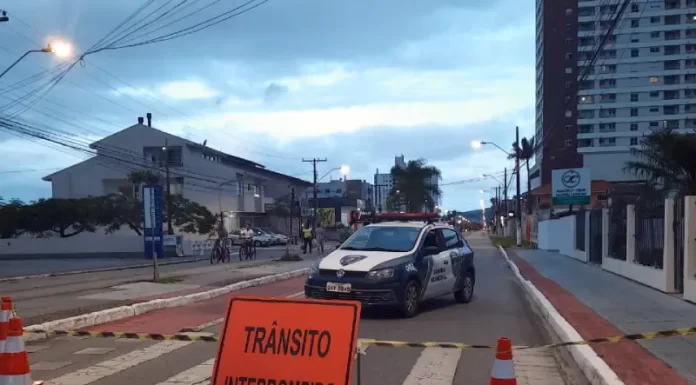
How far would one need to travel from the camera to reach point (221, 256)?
29.4 m

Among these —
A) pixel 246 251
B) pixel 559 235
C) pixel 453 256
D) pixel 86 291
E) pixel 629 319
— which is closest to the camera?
pixel 629 319

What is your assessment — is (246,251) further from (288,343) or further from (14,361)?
(288,343)

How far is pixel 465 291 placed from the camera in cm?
1416

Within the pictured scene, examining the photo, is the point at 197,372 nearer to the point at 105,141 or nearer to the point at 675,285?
the point at 675,285

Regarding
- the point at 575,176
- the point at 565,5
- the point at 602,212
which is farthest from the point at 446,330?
the point at 565,5

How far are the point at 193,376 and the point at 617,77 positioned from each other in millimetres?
93991

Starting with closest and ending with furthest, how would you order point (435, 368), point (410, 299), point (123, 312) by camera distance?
point (435, 368)
point (410, 299)
point (123, 312)

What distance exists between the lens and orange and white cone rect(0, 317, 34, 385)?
5.83 meters

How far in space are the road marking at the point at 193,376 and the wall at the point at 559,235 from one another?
24.1m

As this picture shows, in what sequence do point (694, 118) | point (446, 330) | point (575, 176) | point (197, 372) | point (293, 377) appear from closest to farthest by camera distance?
1. point (293, 377)
2. point (197, 372)
3. point (446, 330)
4. point (575, 176)
5. point (694, 118)

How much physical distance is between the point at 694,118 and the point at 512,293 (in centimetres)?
8349

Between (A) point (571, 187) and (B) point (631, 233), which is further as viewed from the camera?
(A) point (571, 187)

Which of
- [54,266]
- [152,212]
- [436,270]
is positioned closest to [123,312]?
[436,270]

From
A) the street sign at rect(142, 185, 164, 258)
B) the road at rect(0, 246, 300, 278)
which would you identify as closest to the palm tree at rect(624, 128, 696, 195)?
the street sign at rect(142, 185, 164, 258)
